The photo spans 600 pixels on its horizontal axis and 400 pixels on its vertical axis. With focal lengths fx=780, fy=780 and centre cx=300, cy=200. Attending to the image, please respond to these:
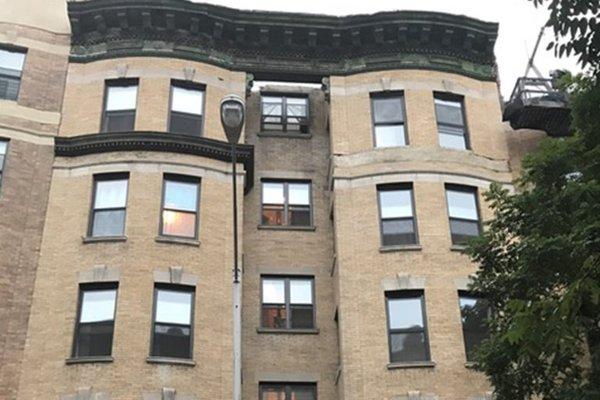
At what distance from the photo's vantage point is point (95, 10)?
79.3 feet

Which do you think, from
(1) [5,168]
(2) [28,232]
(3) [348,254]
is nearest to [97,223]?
(2) [28,232]

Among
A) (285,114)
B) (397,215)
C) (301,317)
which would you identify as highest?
(285,114)

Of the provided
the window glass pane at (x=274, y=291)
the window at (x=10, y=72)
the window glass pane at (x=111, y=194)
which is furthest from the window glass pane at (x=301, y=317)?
the window at (x=10, y=72)

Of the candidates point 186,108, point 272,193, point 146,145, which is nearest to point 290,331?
point 272,193

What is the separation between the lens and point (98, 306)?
19641 mm

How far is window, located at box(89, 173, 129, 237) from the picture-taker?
20.8 m

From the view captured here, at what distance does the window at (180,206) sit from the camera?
68.8ft

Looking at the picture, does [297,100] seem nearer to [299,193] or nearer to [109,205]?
[299,193]

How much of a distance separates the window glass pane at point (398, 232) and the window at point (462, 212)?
113 cm

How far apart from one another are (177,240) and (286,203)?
432 centimetres

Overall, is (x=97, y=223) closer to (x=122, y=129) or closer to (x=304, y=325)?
(x=122, y=129)

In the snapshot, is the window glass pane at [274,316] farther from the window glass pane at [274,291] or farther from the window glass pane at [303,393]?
the window glass pane at [303,393]

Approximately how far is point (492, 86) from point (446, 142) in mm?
2919

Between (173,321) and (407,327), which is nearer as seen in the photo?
(173,321)
